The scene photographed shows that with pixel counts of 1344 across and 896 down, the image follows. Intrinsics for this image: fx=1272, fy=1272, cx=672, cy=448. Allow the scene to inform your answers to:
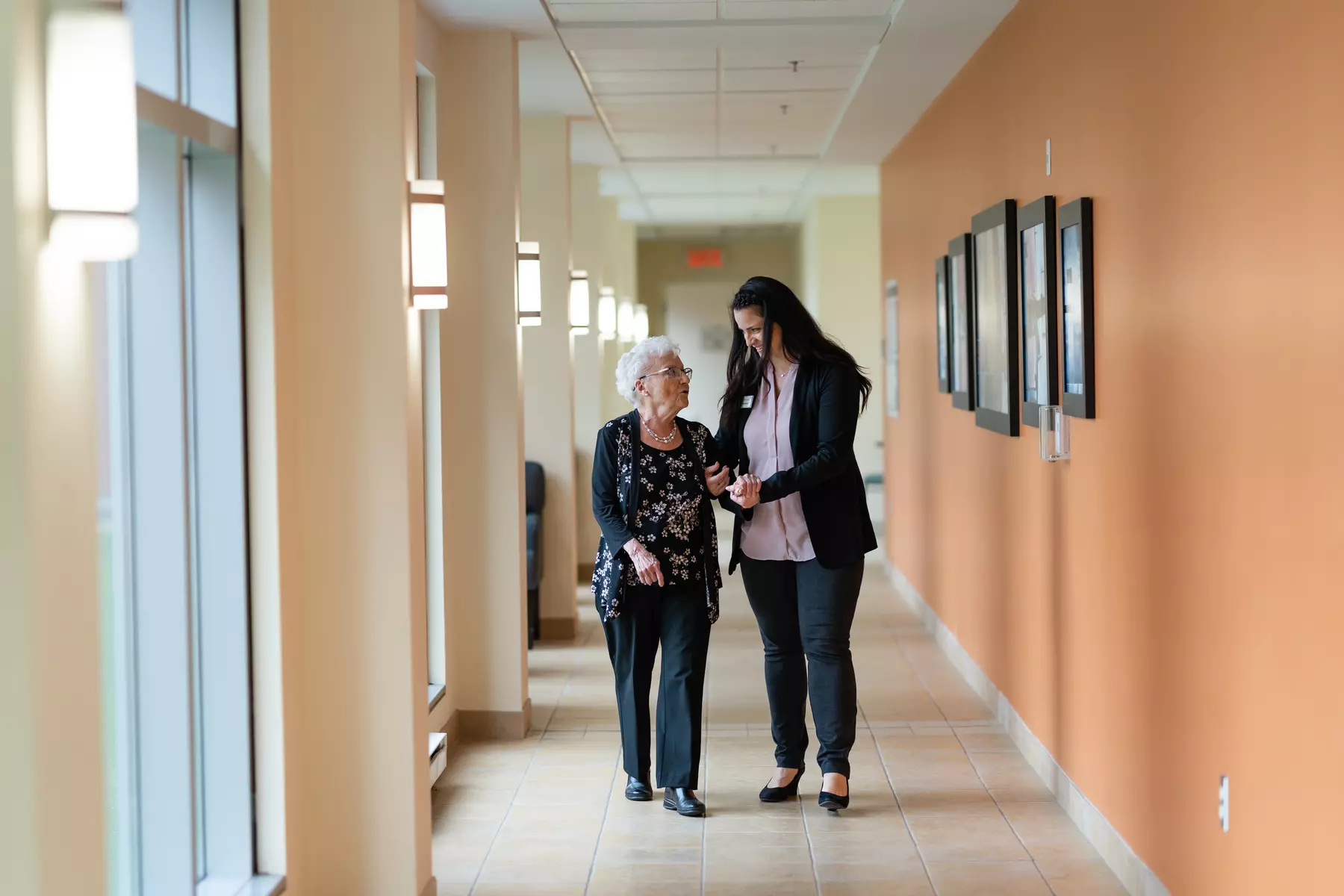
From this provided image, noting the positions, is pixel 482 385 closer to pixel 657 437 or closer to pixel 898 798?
pixel 657 437

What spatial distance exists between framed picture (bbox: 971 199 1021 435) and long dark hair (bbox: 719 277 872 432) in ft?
3.27

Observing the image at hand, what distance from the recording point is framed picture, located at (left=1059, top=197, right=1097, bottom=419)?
3.97 m

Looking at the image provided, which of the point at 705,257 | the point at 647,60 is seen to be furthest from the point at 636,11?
the point at 705,257

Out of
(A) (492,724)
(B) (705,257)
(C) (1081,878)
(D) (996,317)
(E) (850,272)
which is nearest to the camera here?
(C) (1081,878)

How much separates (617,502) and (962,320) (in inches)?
106

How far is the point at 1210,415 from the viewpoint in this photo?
3012 mm

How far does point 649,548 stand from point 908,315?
4677 millimetres

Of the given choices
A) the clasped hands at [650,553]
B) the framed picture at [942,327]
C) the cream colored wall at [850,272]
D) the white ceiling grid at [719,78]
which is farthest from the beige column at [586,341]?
the clasped hands at [650,553]

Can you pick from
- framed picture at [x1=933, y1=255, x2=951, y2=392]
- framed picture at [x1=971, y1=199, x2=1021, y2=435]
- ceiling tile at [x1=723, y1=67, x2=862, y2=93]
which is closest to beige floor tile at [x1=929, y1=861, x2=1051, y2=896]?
framed picture at [x1=971, y1=199, x2=1021, y2=435]

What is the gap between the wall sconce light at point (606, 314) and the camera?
9.13 m

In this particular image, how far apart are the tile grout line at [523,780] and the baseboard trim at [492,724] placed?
0.10 m

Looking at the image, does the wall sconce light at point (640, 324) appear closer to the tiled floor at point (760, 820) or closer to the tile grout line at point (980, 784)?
the tile grout line at point (980, 784)

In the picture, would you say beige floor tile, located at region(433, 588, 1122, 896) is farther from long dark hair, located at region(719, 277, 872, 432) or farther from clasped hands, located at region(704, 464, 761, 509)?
long dark hair, located at region(719, 277, 872, 432)

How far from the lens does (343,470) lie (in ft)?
10.8
